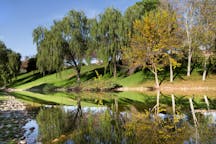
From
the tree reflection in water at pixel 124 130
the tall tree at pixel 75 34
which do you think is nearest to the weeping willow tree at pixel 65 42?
the tall tree at pixel 75 34

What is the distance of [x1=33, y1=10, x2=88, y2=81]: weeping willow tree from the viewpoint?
49375 mm

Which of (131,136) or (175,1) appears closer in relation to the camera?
(131,136)

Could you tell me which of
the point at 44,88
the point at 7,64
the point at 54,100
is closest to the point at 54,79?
the point at 44,88

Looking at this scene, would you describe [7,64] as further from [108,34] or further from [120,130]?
[120,130]

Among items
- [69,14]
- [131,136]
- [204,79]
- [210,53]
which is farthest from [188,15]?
[131,136]

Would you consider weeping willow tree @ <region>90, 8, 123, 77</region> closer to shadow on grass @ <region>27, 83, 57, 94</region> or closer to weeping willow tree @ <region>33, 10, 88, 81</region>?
weeping willow tree @ <region>33, 10, 88, 81</region>

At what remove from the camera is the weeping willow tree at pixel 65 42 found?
49.4 m

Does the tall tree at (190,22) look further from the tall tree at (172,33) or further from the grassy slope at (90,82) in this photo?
the grassy slope at (90,82)

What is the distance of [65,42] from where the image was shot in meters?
50.5

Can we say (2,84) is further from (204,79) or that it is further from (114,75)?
(204,79)

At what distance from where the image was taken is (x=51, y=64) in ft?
164

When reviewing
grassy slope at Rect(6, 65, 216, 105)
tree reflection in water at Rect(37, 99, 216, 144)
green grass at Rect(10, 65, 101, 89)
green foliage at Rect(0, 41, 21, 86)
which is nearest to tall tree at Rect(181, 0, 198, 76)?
grassy slope at Rect(6, 65, 216, 105)

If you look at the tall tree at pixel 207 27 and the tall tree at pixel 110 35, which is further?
the tall tree at pixel 110 35

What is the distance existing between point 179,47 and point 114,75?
13464mm
